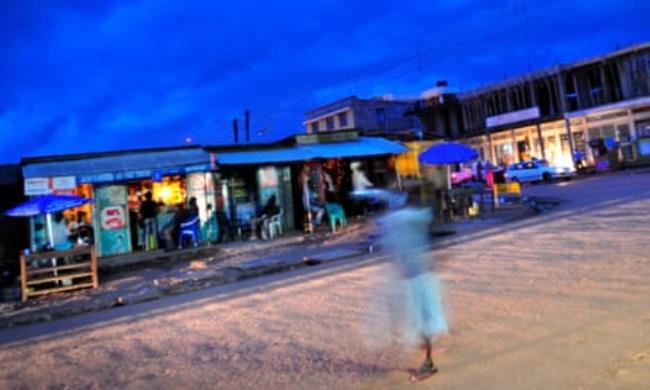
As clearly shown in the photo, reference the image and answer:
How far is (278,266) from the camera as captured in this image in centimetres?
1172

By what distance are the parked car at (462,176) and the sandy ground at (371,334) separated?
26.1 meters

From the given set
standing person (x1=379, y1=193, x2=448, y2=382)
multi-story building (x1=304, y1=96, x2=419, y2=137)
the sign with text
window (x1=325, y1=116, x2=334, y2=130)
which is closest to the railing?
standing person (x1=379, y1=193, x2=448, y2=382)

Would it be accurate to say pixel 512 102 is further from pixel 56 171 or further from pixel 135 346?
pixel 135 346

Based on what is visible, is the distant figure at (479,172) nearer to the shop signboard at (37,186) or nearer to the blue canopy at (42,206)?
the shop signboard at (37,186)

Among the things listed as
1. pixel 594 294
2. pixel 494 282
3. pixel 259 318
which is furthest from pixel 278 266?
pixel 594 294

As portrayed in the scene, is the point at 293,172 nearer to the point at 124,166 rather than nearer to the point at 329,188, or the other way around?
the point at 329,188

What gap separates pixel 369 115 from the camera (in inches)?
2062

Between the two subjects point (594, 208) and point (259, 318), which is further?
point (594, 208)

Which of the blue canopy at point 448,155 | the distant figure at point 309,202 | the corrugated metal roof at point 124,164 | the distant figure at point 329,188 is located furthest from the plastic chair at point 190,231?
the blue canopy at point 448,155

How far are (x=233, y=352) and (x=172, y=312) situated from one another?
118 inches

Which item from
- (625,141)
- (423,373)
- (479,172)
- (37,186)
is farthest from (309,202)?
(625,141)

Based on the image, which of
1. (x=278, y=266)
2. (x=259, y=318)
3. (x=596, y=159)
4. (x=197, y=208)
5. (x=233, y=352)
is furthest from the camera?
(x=596, y=159)

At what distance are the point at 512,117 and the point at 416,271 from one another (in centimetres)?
3956

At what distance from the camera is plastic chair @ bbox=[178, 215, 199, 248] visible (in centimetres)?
1642
